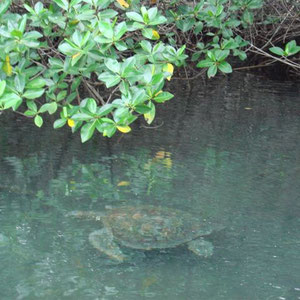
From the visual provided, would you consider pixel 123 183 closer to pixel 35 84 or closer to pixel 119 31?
pixel 35 84

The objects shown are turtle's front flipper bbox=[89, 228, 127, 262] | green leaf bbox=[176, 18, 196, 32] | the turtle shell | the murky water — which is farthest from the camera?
green leaf bbox=[176, 18, 196, 32]

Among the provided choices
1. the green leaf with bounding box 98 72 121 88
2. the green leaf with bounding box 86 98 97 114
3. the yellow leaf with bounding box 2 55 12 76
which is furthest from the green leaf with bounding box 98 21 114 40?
the yellow leaf with bounding box 2 55 12 76

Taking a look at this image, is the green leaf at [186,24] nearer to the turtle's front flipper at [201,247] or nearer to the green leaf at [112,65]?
the green leaf at [112,65]

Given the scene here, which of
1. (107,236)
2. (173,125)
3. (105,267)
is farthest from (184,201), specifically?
(173,125)

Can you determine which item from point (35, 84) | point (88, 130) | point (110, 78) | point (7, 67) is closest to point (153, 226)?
point (88, 130)

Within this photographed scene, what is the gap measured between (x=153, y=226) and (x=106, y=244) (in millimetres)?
334

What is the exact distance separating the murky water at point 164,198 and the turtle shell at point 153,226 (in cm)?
7

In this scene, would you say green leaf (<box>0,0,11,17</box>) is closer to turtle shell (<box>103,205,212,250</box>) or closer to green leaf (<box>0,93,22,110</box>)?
green leaf (<box>0,93,22,110</box>)

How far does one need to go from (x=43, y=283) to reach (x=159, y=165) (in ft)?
5.91

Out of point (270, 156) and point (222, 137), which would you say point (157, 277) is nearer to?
point (270, 156)

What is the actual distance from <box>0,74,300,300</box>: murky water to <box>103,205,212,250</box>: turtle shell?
0.23 ft

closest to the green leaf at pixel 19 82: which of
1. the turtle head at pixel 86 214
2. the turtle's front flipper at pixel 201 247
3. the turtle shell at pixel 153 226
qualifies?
the turtle head at pixel 86 214

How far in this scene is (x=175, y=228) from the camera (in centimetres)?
323

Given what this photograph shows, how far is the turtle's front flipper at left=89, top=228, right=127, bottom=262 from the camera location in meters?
2.98
